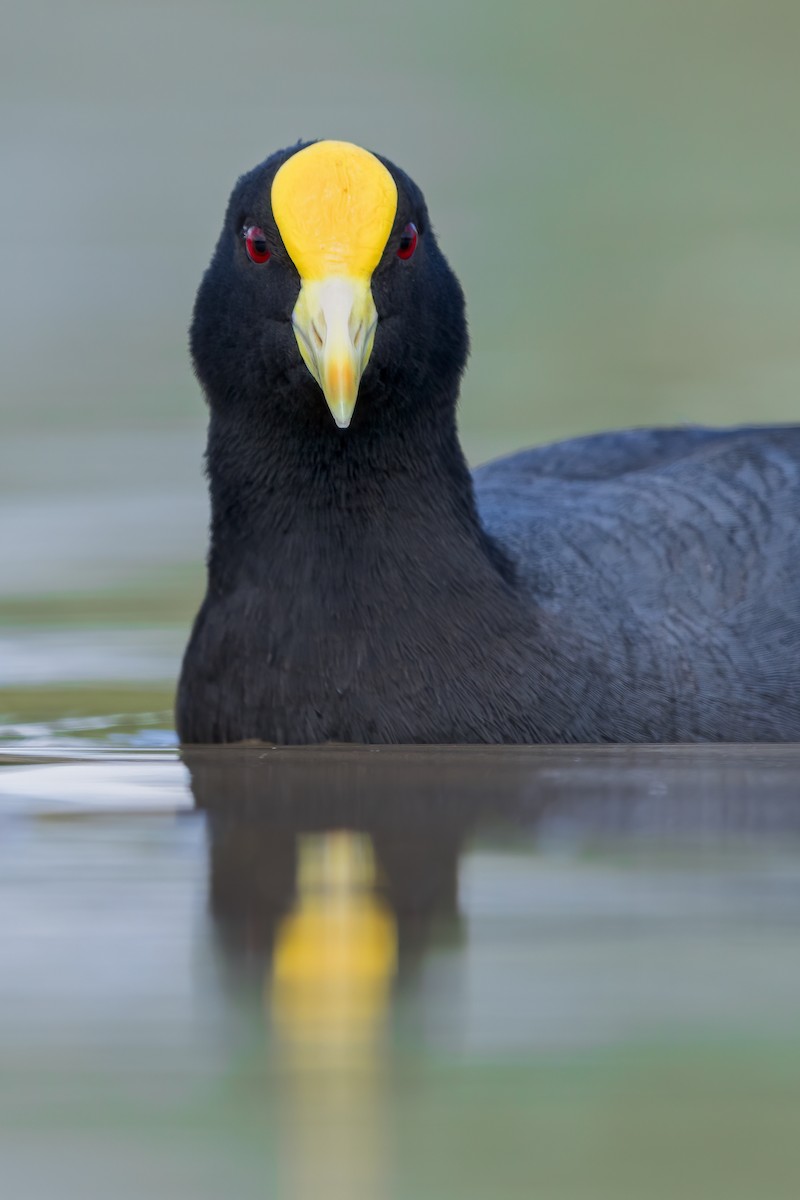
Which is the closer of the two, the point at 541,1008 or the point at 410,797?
the point at 541,1008

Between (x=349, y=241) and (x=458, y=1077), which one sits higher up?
(x=349, y=241)

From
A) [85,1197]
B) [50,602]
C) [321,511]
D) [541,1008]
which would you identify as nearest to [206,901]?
[541,1008]

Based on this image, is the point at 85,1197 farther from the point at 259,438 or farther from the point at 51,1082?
the point at 259,438

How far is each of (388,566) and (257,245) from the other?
76cm

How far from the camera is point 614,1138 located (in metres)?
1.96

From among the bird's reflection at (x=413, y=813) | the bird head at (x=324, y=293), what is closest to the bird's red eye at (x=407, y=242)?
the bird head at (x=324, y=293)

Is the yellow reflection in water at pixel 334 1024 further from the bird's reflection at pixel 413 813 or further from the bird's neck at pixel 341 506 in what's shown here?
the bird's neck at pixel 341 506

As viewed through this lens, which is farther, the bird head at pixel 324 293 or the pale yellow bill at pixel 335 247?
the bird head at pixel 324 293

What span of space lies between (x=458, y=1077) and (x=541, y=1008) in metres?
0.24

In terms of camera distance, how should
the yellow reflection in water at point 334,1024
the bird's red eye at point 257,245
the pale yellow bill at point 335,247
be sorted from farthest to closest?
the bird's red eye at point 257,245
the pale yellow bill at point 335,247
the yellow reflection in water at point 334,1024

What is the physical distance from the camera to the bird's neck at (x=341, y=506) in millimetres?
4527

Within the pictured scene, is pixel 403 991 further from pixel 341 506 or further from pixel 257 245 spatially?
pixel 257 245

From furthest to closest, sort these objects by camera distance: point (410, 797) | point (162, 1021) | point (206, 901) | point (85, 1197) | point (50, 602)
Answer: point (50, 602)
point (410, 797)
point (206, 901)
point (162, 1021)
point (85, 1197)

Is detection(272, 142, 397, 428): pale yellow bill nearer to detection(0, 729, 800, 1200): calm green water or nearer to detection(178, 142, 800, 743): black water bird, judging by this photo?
detection(178, 142, 800, 743): black water bird
